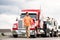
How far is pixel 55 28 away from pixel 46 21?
156cm

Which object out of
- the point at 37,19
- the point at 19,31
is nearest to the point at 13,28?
the point at 19,31

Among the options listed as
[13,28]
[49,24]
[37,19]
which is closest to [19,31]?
[13,28]

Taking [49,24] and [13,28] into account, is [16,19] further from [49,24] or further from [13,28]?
[49,24]

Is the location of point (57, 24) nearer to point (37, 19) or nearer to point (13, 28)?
point (37, 19)

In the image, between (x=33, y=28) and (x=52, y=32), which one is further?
(x=52, y=32)

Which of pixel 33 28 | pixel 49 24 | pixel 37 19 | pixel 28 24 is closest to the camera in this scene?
pixel 28 24

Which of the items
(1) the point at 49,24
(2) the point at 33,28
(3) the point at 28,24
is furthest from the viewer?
(1) the point at 49,24

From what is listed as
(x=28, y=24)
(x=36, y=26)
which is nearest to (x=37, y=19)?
(x=36, y=26)

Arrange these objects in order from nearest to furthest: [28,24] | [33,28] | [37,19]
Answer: [28,24] < [33,28] < [37,19]

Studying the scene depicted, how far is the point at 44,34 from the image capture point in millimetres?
34594

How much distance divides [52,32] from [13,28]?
19.5 ft

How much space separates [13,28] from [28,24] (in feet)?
25.1

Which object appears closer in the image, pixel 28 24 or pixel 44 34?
pixel 28 24

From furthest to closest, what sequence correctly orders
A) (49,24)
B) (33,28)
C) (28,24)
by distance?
1. (49,24)
2. (33,28)
3. (28,24)
